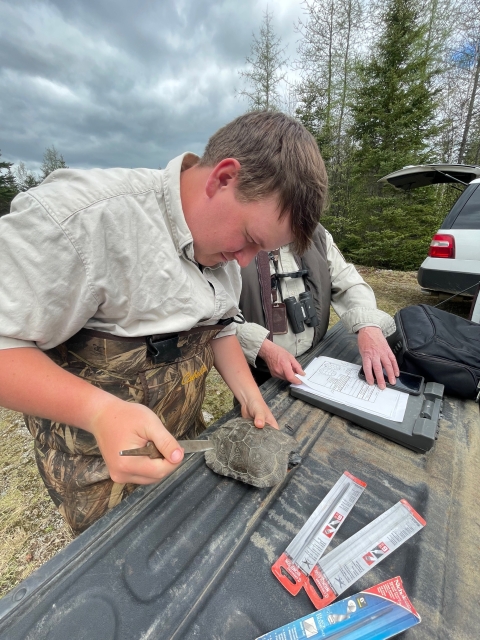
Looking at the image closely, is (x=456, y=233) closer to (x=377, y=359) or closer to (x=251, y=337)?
(x=377, y=359)

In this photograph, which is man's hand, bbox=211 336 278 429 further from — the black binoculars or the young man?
the black binoculars

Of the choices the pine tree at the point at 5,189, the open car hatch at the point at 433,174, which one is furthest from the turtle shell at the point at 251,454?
the pine tree at the point at 5,189

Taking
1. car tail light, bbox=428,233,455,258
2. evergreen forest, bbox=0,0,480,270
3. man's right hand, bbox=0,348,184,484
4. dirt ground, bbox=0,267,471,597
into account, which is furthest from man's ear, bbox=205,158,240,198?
evergreen forest, bbox=0,0,480,270

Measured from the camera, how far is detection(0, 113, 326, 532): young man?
679mm

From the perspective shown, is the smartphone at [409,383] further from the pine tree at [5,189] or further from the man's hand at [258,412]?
the pine tree at [5,189]

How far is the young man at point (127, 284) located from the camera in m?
0.68

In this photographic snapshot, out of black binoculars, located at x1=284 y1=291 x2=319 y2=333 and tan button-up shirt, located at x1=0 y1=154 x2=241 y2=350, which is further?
black binoculars, located at x1=284 y1=291 x2=319 y2=333

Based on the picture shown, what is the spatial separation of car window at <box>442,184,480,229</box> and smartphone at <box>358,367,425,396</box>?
134 inches

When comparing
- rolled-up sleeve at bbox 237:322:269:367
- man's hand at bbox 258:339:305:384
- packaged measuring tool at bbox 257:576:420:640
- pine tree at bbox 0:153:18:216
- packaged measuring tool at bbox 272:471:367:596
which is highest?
pine tree at bbox 0:153:18:216

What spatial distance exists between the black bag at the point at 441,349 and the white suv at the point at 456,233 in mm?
2769

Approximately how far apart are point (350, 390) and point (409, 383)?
0.26 metres

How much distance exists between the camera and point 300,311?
1.73 metres

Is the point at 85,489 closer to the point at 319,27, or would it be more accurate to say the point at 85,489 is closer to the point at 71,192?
the point at 71,192

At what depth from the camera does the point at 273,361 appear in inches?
58.3
